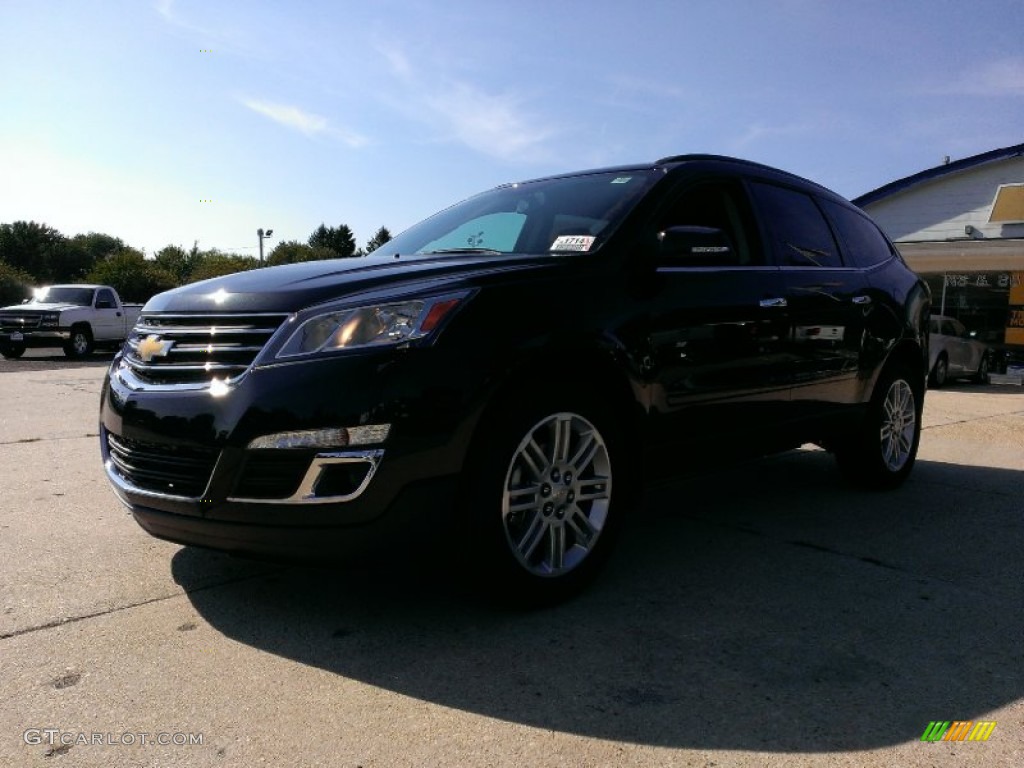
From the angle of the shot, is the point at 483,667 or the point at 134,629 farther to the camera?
the point at 134,629

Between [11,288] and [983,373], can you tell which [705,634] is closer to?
[983,373]

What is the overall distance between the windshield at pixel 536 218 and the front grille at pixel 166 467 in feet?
5.01

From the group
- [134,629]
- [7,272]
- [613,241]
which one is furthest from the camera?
[7,272]

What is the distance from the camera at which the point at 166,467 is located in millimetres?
2859

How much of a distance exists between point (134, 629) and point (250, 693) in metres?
0.69

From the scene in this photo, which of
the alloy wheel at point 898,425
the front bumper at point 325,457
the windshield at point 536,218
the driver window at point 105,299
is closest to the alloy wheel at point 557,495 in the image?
the front bumper at point 325,457

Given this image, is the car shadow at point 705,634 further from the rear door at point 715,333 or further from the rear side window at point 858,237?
the rear side window at point 858,237

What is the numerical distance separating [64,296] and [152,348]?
2066cm

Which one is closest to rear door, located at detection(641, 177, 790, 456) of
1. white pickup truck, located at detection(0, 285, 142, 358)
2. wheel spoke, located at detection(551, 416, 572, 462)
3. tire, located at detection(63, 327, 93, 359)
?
wheel spoke, located at detection(551, 416, 572, 462)

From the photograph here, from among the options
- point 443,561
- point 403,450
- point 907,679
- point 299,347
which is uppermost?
point 299,347

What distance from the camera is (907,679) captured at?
2570 mm

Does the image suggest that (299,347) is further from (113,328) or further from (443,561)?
(113,328)

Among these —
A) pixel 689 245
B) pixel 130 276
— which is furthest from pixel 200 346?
pixel 130 276

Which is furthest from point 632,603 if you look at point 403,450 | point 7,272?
point 7,272
